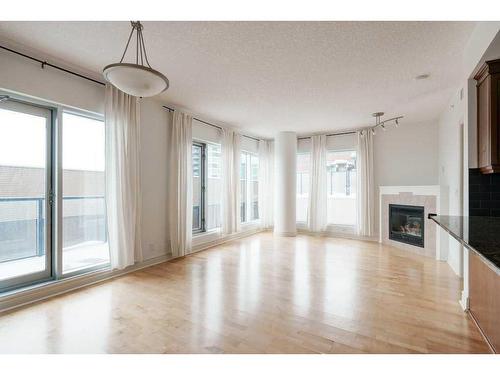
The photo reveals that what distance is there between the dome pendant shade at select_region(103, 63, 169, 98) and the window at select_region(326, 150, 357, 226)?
5368mm

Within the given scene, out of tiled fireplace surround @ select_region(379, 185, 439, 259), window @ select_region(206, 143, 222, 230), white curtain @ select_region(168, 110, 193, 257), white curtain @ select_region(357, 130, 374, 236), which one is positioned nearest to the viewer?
white curtain @ select_region(168, 110, 193, 257)

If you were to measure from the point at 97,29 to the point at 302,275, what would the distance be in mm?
3640

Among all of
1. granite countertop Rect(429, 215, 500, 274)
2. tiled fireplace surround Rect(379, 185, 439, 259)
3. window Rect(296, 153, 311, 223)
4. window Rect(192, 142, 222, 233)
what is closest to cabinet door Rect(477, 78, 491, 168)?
granite countertop Rect(429, 215, 500, 274)

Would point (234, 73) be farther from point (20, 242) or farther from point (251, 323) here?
point (20, 242)

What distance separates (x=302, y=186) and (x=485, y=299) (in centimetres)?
523

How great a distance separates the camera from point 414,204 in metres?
4.88

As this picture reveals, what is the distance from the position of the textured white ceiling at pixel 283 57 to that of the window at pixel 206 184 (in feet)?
4.09

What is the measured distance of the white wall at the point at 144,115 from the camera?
2656mm

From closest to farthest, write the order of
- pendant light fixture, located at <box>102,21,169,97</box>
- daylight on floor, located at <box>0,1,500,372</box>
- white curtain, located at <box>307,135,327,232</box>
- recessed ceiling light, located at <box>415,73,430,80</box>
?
pendant light fixture, located at <box>102,21,169,97</box>
daylight on floor, located at <box>0,1,500,372</box>
recessed ceiling light, located at <box>415,73,430,80</box>
white curtain, located at <box>307,135,327,232</box>

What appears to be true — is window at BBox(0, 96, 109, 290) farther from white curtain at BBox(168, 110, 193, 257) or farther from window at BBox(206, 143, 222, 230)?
window at BBox(206, 143, 222, 230)

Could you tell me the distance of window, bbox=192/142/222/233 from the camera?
532 cm

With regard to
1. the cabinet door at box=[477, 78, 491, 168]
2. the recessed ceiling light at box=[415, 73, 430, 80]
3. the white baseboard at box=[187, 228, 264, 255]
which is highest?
the recessed ceiling light at box=[415, 73, 430, 80]
